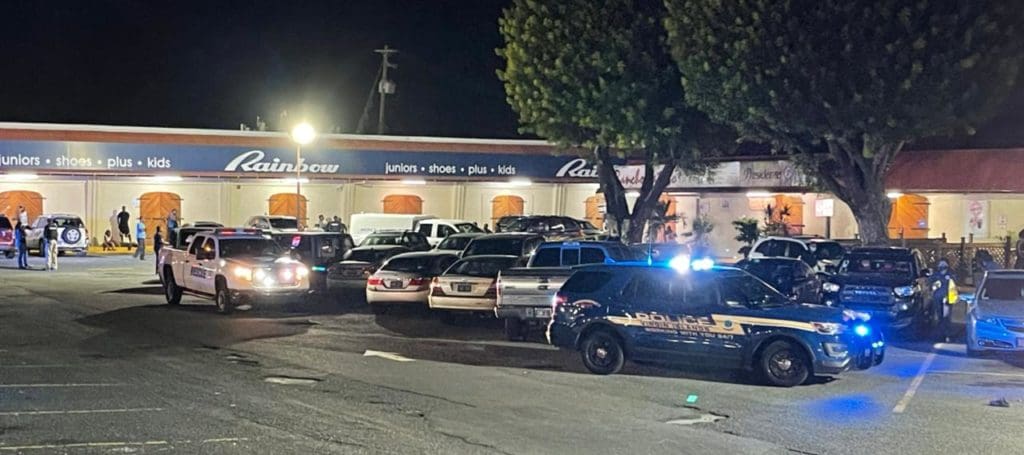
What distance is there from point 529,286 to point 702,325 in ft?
14.5

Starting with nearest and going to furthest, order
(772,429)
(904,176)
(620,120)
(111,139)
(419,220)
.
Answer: (772,429)
(620,120)
(904,176)
(419,220)
(111,139)

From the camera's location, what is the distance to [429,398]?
41.7 feet

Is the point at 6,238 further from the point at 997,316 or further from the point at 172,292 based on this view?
the point at 997,316

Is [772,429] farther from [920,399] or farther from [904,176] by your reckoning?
[904,176]

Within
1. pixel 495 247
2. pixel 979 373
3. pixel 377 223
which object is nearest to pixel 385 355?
pixel 495 247

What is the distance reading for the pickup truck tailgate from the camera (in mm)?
18156

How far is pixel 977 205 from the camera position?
36312 millimetres

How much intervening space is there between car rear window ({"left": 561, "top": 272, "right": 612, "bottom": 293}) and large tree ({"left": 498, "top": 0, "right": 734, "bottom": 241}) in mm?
15303

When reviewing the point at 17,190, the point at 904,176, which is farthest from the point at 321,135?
the point at 904,176

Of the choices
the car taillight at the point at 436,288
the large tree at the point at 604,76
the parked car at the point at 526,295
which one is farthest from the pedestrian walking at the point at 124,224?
the parked car at the point at 526,295

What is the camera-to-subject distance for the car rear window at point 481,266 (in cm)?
2048

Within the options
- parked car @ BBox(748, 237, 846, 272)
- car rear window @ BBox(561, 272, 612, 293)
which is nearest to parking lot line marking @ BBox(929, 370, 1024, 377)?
car rear window @ BBox(561, 272, 612, 293)

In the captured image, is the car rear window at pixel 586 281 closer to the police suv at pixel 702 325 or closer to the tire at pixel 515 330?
the police suv at pixel 702 325

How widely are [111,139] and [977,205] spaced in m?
32.1
